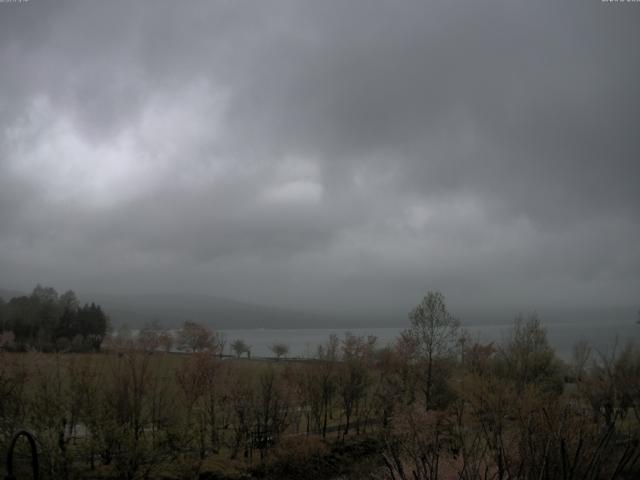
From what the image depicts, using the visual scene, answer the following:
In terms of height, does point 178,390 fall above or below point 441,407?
above

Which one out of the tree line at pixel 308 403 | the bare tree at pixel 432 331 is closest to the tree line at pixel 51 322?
the tree line at pixel 308 403

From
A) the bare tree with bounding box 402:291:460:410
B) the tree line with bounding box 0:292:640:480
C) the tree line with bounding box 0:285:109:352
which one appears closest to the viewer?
the tree line with bounding box 0:292:640:480

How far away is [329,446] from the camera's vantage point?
41344 millimetres

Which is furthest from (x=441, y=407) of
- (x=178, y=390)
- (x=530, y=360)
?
(x=178, y=390)

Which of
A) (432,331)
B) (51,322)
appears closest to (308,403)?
(432,331)

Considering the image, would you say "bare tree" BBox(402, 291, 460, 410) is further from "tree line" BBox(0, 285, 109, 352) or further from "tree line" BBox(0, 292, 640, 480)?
"tree line" BBox(0, 285, 109, 352)

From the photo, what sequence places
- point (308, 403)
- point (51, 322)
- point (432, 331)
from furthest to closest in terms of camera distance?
point (51, 322) < point (432, 331) < point (308, 403)

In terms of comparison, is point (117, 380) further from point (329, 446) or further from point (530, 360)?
point (530, 360)

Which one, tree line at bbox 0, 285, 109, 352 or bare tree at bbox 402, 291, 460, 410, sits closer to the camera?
bare tree at bbox 402, 291, 460, 410

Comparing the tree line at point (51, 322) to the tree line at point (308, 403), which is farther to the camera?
the tree line at point (51, 322)

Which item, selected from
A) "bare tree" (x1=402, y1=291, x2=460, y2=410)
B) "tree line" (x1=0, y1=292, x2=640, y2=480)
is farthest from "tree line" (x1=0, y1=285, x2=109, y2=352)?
"bare tree" (x1=402, y1=291, x2=460, y2=410)

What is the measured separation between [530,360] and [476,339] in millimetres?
16230

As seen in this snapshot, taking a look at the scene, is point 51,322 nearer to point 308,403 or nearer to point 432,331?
point 308,403

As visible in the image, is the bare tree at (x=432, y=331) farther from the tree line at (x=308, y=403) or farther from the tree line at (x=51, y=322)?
the tree line at (x=51, y=322)
